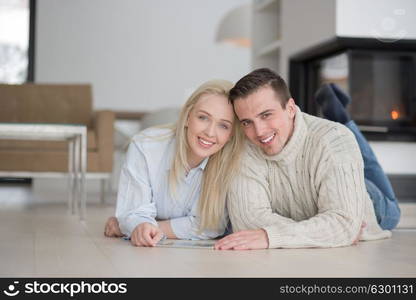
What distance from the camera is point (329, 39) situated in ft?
14.7

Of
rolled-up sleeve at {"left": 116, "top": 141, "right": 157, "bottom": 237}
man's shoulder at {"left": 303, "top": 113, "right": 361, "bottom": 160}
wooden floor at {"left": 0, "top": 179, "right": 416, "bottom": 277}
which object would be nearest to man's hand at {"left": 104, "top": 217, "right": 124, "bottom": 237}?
wooden floor at {"left": 0, "top": 179, "right": 416, "bottom": 277}

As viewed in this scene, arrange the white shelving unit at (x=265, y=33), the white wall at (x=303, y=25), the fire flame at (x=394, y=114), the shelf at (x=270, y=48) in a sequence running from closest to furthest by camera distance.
→ the white wall at (x=303, y=25) < the fire flame at (x=394, y=114) < the shelf at (x=270, y=48) < the white shelving unit at (x=265, y=33)

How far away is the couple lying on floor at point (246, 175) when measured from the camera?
2283 mm

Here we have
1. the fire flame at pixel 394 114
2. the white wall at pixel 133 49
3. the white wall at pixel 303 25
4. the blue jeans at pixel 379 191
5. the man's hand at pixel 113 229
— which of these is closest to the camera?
the man's hand at pixel 113 229

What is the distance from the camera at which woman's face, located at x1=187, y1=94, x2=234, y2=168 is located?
2.33 meters

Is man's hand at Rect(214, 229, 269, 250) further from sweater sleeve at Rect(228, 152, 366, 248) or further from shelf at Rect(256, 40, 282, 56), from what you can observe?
shelf at Rect(256, 40, 282, 56)

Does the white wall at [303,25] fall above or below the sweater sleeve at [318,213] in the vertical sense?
above

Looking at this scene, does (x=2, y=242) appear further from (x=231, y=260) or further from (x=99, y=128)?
(x=99, y=128)

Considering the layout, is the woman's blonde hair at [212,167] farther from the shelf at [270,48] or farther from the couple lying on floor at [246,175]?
the shelf at [270,48]

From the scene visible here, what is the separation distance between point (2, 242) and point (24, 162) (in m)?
2.17

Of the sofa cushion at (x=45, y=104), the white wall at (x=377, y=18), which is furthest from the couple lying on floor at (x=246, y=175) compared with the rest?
the sofa cushion at (x=45, y=104)

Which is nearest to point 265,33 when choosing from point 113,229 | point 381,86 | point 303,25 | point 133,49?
point 303,25

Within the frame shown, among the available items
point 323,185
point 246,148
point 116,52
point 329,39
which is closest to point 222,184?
point 246,148

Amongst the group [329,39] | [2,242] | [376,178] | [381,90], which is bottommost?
[2,242]
